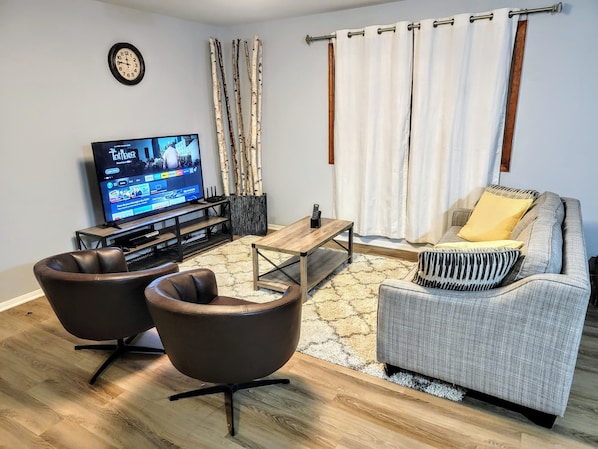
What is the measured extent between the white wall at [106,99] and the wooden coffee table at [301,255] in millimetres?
1755

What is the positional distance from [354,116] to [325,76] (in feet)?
1.99

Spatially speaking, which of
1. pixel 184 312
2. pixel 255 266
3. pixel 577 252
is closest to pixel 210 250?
pixel 255 266

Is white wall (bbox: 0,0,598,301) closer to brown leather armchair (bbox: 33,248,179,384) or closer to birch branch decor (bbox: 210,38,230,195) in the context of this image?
birch branch decor (bbox: 210,38,230,195)

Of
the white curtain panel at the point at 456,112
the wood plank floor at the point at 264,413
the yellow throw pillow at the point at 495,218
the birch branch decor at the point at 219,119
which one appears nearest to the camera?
the wood plank floor at the point at 264,413

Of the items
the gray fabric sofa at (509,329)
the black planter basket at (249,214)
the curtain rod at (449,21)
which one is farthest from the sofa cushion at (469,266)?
the black planter basket at (249,214)

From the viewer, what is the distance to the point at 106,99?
3832 millimetres

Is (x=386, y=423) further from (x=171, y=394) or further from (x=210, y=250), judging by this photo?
(x=210, y=250)

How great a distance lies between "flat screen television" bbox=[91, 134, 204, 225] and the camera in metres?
3.65

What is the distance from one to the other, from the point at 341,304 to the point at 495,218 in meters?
1.46

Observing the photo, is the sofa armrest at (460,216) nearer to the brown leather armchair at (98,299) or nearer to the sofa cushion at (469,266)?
the sofa cushion at (469,266)

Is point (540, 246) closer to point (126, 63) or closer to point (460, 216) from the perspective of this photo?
point (460, 216)

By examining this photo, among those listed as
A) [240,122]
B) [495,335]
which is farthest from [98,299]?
[240,122]

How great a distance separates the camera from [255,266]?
345 cm

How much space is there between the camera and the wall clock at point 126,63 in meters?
3.82
